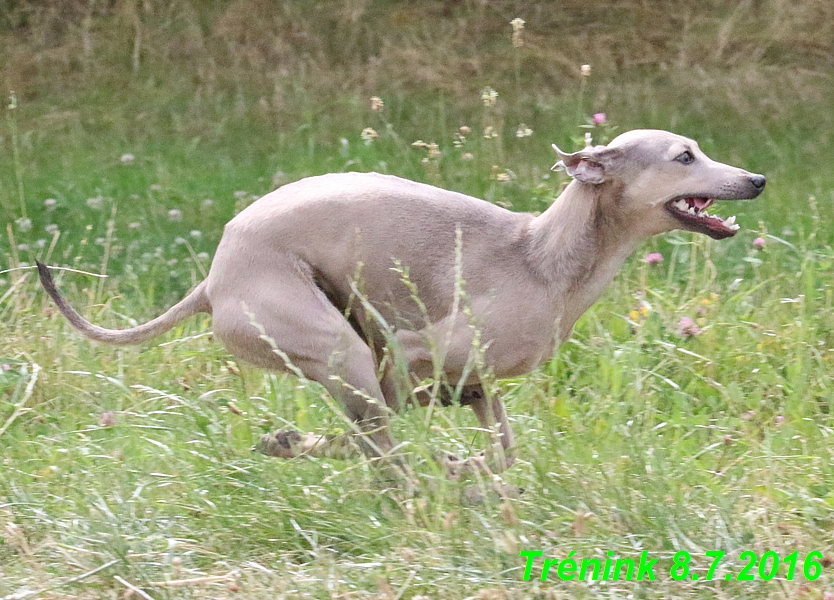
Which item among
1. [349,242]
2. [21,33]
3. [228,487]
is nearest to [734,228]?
[349,242]

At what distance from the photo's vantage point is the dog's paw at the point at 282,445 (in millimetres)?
4496

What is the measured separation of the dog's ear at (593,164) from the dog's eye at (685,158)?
0.69 ft

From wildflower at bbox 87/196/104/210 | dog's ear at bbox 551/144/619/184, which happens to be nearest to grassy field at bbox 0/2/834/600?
wildflower at bbox 87/196/104/210

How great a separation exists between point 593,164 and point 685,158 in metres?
0.32

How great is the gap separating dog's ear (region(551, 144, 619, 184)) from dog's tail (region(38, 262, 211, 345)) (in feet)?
4.45

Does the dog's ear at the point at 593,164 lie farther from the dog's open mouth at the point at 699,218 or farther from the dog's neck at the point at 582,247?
the dog's open mouth at the point at 699,218

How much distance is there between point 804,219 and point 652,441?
3.25 m

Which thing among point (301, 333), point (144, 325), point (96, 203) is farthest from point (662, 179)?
point (96, 203)

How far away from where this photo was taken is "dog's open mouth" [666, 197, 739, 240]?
445cm

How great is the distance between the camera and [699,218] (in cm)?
447

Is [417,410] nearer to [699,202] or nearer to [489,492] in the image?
[489,492]

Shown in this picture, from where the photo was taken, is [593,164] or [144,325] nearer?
[593,164]

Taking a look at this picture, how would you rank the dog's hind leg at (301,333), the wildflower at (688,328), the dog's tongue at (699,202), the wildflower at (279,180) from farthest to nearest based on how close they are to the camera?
the wildflower at (279,180), the wildflower at (688,328), the dog's tongue at (699,202), the dog's hind leg at (301,333)

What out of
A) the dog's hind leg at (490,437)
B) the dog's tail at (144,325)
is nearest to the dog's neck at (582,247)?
the dog's hind leg at (490,437)
